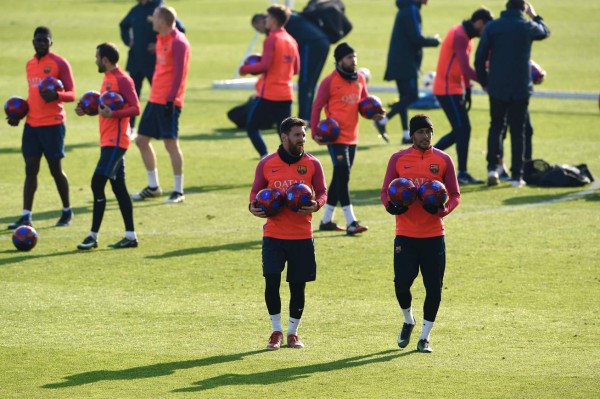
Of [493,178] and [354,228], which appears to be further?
[493,178]

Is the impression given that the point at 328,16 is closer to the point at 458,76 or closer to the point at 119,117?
the point at 458,76

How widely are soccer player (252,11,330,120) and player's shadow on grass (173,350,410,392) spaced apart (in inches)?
521

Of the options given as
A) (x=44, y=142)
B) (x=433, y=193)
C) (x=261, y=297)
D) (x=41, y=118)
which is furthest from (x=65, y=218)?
(x=433, y=193)

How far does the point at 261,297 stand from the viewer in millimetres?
13008

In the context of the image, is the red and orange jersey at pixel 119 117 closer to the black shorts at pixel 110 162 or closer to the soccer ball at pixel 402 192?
the black shorts at pixel 110 162

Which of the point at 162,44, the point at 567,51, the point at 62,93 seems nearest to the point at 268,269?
the point at 62,93

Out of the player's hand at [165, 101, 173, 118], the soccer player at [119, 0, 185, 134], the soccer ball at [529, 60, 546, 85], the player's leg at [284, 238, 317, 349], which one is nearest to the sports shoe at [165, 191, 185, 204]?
the player's hand at [165, 101, 173, 118]

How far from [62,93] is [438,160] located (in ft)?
20.2

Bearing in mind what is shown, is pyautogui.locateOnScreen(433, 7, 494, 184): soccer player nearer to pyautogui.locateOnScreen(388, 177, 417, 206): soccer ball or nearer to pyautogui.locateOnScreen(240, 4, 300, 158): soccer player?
pyautogui.locateOnScreen(240, 4, 300, 158): soccer player

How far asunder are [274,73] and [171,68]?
4.62 ft

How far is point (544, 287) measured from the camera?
1327 cm

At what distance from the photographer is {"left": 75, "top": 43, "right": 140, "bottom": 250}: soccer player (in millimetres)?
14961

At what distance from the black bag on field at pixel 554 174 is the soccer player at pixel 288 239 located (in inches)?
335

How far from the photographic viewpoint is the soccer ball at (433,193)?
10703 millimetres
